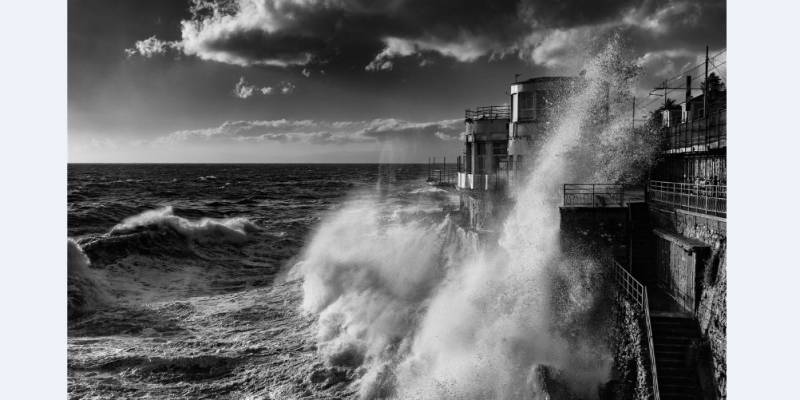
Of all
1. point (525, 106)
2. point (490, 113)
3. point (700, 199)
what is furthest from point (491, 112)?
point (700, 199)

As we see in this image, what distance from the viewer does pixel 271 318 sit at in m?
10.1

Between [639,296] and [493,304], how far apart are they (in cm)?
251

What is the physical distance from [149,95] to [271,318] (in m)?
4.80

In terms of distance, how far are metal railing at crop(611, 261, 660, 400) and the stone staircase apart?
0.22 feet

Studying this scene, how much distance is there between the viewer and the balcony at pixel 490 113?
16.4m

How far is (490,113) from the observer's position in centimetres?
1666

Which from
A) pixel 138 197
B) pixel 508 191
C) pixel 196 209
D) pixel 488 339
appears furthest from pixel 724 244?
pixel 138 197

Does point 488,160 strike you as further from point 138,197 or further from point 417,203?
point 138,197

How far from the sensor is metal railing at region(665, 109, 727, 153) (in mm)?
9062

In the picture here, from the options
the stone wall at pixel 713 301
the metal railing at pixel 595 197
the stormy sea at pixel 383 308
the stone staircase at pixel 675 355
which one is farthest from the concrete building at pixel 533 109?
the stone staircase at pixel 675 355

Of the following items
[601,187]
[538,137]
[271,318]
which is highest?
[538,137]

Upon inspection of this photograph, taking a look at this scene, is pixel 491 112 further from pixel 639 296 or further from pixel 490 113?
pixel 639 296

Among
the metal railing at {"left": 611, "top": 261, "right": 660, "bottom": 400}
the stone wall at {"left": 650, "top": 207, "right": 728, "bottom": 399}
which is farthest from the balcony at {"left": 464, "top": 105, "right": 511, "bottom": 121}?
the stone wall at {"left": 650, "top": 207, "right": 728, "bottom": 399}

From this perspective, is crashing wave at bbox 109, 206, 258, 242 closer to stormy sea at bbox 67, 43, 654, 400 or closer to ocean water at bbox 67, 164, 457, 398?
ocean water at bbox 67, 164, 457, 398
